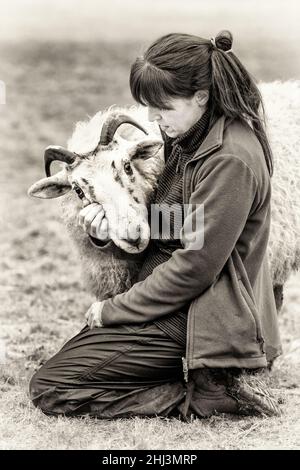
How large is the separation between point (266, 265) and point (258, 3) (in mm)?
9262

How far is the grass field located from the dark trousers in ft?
0.31

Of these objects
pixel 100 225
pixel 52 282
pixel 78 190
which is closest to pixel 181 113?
pixel 100 225

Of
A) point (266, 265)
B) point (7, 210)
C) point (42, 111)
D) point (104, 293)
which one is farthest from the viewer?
point (42, 111)

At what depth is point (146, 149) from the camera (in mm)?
4473

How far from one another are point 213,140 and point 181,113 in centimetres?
26

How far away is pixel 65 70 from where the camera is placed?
15125 mm

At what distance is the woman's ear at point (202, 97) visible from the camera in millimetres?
3875

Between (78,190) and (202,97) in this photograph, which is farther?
(78,190)

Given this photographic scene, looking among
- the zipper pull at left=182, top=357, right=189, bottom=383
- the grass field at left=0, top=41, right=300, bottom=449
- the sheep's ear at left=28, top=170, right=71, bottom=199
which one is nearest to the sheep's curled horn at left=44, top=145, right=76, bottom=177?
the sheep's ear at left=28, top=170, right=71, bottom=199

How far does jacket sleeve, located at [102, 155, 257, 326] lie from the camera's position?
3686mm

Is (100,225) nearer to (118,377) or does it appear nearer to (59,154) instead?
(59,154)

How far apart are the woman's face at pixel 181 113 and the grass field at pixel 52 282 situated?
1540 mm
